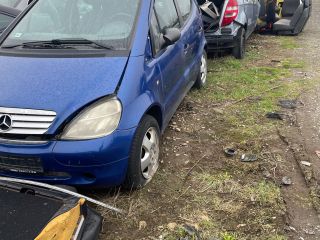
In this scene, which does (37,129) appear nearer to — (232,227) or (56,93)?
(56,93)

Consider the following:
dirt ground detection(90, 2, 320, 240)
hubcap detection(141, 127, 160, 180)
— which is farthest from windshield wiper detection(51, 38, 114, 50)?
dirt ground detection(90, 2, 320, 240)

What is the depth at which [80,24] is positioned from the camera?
404 centimetres

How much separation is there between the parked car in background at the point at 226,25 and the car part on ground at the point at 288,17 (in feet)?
7.23

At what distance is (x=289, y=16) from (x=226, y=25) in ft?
11.1

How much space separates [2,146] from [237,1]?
5732mm

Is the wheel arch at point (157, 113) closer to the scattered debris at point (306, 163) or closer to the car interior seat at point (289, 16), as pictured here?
the scattered debris at point (306, 163)

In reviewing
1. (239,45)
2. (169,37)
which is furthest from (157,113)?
(239,45)

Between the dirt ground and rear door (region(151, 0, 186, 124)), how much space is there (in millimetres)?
539

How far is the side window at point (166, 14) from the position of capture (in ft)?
14.2

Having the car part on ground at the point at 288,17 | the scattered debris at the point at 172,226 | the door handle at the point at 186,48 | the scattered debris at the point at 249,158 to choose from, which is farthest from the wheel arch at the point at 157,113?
the car part on ground at the point at 288,17

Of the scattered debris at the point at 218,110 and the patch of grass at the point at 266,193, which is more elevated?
the patch of grass at the point at 266,193

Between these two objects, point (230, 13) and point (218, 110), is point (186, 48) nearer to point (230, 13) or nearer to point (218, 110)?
point (218, 110)

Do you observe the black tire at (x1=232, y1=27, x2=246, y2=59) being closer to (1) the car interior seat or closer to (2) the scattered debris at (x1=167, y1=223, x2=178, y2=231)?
(1) the car interior seat

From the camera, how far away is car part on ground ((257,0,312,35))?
9.77m
